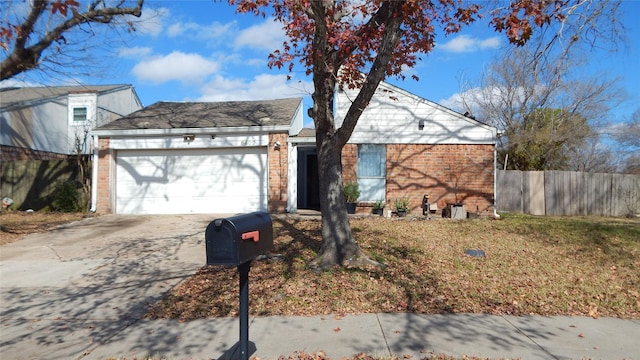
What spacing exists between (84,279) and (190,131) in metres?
7.66

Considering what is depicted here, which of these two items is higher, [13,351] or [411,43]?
[411,43]

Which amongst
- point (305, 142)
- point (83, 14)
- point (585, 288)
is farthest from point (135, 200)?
point (585, 288)

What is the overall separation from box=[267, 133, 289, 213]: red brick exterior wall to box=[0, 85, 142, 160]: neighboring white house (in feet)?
37.9

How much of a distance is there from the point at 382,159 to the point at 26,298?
10.5 meters

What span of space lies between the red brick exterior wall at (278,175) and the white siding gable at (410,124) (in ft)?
6.79

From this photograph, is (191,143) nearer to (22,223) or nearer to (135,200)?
(135,200)

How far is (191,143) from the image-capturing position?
14.5 meters

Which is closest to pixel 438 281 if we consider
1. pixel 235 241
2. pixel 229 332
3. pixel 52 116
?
pixel 229 332

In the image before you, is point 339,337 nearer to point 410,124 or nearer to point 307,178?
point 410,124

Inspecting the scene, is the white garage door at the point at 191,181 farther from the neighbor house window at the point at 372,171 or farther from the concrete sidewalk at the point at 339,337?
A: the concrete sidewalk at the point at 339,337

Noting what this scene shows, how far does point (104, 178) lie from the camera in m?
14.6

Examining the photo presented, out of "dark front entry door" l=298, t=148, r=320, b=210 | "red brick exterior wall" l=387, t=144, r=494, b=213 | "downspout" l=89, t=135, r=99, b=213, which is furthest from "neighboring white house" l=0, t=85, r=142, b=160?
"red brick exterior wall" l=387, t=144, r=494, b=213

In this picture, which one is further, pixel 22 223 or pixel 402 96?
pixel 402 96

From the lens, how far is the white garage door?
1448 centimetres
